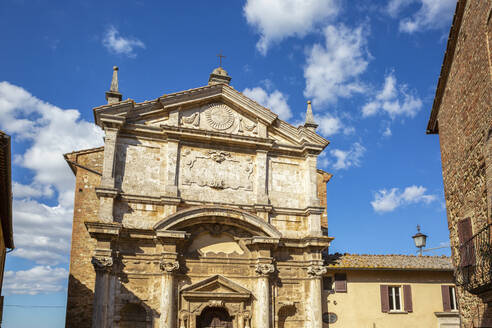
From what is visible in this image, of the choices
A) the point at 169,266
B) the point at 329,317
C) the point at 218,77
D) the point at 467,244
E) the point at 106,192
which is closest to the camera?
the point at 467,244

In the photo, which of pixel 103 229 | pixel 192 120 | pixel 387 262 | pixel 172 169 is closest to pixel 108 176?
pixel 103 229

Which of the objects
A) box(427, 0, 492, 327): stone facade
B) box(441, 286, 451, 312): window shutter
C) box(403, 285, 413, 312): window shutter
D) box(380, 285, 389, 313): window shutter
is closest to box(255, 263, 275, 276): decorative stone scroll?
box(380, 285, 389, 313): window shutter

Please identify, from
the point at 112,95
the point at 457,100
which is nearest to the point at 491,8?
the point at 457,100

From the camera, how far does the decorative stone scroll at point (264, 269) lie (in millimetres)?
18609

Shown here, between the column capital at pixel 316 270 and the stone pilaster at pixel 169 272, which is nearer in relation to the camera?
the stone pilaster at pixel 169 272

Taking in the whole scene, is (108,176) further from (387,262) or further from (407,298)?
(407,298)

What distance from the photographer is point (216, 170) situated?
1970cm

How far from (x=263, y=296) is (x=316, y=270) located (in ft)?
7.32

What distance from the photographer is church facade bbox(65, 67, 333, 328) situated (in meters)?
17.6

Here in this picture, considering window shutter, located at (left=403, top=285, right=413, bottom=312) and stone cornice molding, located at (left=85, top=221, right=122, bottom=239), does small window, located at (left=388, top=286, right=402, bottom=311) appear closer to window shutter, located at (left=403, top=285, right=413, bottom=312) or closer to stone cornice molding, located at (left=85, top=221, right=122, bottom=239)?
window shutter, located at (left=403, top=285, right=413, bottom=312)

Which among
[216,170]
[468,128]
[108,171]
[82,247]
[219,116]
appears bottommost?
[82,247]

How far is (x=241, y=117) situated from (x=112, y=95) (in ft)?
16.4

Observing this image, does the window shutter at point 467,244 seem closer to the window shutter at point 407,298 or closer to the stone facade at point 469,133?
the stone facade at point 469,133

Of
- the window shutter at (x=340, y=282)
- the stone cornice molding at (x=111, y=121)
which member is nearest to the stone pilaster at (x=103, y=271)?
the stone cornice molding at (x=111, y=121)
